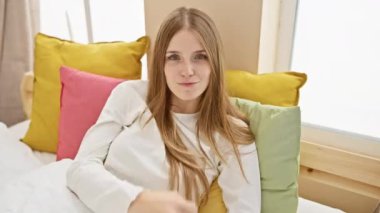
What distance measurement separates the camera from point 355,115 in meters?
1.30

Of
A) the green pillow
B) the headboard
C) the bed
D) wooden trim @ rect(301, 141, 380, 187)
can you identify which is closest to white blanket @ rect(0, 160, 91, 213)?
the bed

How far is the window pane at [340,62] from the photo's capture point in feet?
3.98

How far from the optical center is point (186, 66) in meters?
0.98

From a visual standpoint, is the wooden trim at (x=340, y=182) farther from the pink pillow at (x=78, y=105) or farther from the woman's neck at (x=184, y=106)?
the pink pillow at (x=78, y=105)

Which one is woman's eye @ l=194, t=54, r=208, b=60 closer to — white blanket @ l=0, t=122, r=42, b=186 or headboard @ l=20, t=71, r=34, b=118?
white blanket @ l=0, t=122, r=42, b=186

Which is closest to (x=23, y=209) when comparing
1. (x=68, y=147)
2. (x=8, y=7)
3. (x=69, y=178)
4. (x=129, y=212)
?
(x=69, y=178)

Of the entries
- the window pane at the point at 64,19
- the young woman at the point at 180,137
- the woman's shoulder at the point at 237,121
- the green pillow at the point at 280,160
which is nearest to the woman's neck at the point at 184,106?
the young woman at the point at 180,137

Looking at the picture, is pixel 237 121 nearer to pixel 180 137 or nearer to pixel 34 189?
pixel 180 137

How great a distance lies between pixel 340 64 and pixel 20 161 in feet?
4.11

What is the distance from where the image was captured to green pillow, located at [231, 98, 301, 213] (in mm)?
976

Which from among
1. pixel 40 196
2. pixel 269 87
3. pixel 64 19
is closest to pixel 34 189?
pixel 40 196

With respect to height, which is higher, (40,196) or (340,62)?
(340,62)

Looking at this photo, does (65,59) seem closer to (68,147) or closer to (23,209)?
(68,147)

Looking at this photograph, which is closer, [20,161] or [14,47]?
[20,161]
